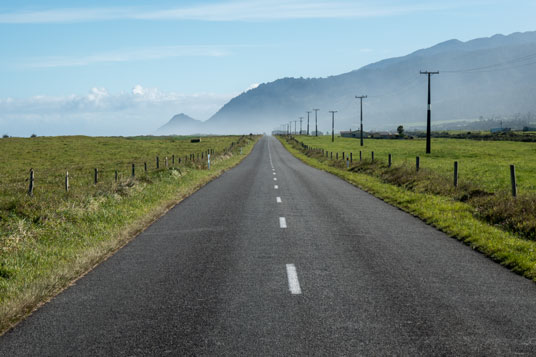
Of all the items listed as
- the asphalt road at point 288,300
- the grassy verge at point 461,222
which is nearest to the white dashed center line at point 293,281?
the asphalt road at point 288,300

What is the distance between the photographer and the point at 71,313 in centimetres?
656

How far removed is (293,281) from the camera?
793cm

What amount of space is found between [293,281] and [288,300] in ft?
3.22

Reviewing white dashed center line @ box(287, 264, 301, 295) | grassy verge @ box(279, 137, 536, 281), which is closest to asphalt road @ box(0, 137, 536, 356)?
white dashed center line @ box(287, 264, 301, 295)

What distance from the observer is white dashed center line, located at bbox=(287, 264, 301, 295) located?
742 centimetres

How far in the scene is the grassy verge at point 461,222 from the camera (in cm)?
952

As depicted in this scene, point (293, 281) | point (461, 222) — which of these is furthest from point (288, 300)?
point (461, 222)

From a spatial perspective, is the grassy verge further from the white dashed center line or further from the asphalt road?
the white dashed center line

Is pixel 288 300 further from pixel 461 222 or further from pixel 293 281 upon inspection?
pixel 461 222

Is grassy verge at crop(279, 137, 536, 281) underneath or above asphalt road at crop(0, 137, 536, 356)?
above

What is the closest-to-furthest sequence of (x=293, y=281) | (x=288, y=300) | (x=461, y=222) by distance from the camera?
(x=288, y=300), (x=293, y=281), (x=461, y=222)

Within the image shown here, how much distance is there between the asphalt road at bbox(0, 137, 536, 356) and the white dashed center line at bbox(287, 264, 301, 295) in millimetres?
15

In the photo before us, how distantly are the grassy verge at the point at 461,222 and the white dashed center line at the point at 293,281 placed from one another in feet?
12.4

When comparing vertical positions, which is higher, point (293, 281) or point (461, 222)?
point (461, 222)
